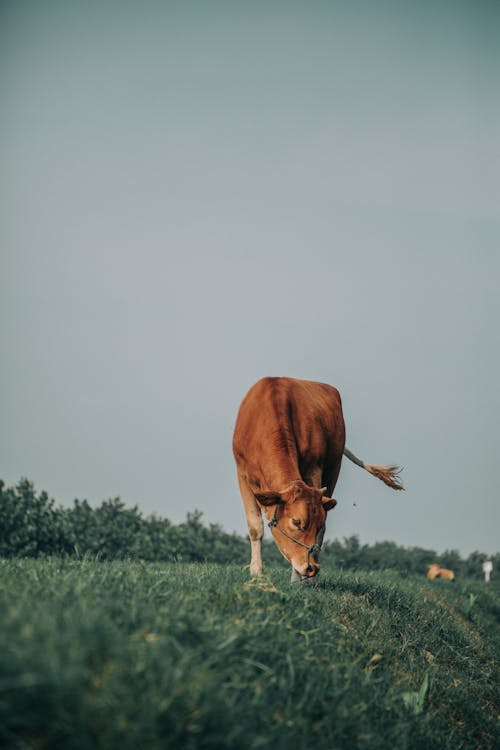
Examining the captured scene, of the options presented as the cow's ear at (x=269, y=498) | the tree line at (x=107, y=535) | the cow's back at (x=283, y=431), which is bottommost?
the tree line at (x=107, y=535)

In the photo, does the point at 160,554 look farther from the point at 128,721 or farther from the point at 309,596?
the point at 128,721

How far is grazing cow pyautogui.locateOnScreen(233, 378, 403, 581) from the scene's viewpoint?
905 centimetres

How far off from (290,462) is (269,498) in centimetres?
76

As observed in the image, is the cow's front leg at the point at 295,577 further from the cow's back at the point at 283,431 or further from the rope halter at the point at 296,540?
the cow's back at the point at 283,431

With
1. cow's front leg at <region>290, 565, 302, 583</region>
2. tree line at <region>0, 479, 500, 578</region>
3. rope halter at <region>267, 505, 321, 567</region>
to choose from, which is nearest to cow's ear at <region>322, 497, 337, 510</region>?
rope halter at <region>267, 505, 321, 567</region>

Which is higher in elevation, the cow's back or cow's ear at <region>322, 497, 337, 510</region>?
the cow's back

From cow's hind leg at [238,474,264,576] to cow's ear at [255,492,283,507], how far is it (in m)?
1.34

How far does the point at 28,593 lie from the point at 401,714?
281 centimetres

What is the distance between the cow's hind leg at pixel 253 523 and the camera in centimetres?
1053

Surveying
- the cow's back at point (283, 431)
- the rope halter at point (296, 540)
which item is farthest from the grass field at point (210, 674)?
the cow's back at point (283, 431)

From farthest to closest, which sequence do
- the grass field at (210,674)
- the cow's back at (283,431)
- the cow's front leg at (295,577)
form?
the cow's back at (283,431)
the cow's front leg at (295,577)
the grass field at (210,674)

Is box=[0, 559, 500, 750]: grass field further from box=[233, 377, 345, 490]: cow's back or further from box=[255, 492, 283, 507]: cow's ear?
box=[233, 377, 345, 490]: cow's back

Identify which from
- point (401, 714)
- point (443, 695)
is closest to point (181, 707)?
point (401, 714)

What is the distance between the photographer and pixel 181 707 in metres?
3.56
